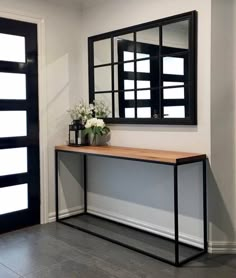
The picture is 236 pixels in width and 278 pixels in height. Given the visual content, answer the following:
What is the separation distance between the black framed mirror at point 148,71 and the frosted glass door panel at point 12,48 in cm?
80

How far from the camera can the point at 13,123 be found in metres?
3.67

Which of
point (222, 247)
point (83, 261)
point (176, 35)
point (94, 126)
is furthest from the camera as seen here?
point (94, 126)

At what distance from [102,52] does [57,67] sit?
54 cm

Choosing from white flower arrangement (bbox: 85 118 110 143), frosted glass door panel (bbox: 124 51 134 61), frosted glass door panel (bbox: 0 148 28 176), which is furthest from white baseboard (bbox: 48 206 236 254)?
frosted glass door panel (bbox: 124 51 134 61)

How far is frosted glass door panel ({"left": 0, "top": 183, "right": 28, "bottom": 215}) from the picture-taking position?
3648 millimetres

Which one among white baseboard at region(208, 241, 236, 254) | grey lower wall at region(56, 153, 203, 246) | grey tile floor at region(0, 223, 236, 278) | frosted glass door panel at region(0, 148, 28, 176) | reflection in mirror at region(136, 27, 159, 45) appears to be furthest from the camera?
frosted glass door panel at region(0, 148, 28, 176)

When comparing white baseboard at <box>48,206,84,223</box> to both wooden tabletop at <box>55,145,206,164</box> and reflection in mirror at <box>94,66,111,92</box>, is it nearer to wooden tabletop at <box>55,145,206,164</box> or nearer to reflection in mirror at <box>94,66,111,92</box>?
wooden tabletop at <box>55,145,206,164</box>

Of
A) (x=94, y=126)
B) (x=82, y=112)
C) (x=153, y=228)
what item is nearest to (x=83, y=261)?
(x=153, y=228)

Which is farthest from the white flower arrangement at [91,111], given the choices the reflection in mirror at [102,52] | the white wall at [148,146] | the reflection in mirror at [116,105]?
the reflection in mirror at [102,52]

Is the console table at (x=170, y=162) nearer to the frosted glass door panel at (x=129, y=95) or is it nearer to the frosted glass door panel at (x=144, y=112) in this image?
the frosted glass door panel at (x=144, y=112)

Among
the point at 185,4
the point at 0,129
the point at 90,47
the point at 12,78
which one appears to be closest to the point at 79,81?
the point at 90,47

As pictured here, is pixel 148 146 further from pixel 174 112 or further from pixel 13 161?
pixel 13 161

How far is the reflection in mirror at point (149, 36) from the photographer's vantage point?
134 inches

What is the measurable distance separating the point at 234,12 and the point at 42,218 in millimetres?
2867
